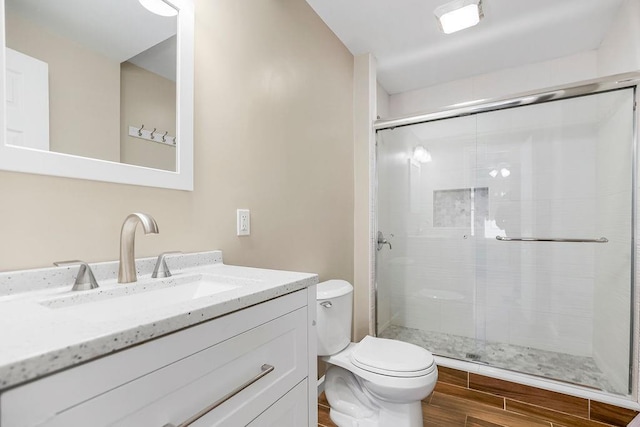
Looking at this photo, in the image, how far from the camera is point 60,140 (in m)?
0.82

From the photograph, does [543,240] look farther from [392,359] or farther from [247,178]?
[247,178]

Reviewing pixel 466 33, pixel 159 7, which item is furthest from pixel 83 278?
pixel 466 33

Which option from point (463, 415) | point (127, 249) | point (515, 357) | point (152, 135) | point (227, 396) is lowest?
point (463, 415)

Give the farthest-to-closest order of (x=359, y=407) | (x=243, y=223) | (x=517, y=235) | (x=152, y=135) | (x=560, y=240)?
(x=517, y=235)
(x=560, y=240)
(x=359, y=407)
(x=243, y=223)
(x=152, y=135)

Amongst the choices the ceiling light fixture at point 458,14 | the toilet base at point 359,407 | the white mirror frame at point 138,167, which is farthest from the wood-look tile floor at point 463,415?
the ceiling light fixture at point 458,14

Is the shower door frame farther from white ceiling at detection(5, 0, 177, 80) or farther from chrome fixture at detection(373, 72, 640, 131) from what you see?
white ceiling at detection(5, 0, 177, 80)

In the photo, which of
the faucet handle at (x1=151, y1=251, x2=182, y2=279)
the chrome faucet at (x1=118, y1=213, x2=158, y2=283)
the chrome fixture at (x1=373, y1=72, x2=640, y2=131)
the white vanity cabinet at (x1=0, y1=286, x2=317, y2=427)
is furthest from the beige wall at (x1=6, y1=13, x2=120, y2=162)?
the chrome fixture at (x1=373, y1=72, x2=640, y2=131)

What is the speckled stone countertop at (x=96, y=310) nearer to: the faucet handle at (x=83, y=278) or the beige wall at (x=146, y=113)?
the faucet handle at (x=83, y=278)

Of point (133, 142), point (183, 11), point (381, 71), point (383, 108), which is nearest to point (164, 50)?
point (183, 11)

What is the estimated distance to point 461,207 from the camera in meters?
2.45

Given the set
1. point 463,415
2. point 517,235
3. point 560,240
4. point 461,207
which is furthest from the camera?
point 461,207

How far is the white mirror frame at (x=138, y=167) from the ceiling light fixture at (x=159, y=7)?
0.02m

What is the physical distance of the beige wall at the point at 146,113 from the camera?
3.24 feet

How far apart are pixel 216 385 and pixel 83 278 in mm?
475
